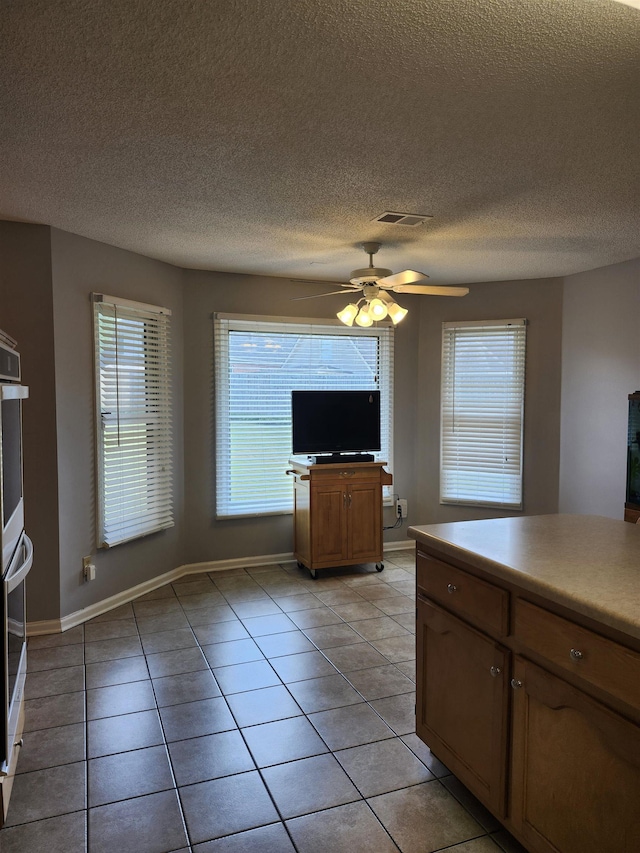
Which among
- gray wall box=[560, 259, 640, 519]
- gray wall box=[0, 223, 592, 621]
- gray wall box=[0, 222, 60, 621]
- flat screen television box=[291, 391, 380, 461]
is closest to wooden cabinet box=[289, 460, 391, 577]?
flat screen television box=[291, 391, 380, 461]

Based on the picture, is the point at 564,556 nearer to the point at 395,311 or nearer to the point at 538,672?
the point at 538,672

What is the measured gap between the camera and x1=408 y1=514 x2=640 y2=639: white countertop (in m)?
1.50

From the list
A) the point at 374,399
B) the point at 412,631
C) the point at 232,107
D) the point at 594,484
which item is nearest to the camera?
the point at 232,107

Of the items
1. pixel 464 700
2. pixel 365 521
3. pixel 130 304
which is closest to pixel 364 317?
pixel 130 304

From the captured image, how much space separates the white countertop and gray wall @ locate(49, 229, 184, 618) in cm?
240

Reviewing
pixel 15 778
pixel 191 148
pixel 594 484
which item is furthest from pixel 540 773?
pixel 594 484

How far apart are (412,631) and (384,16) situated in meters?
3.22

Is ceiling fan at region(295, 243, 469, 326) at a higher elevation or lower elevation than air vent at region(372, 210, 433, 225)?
lower

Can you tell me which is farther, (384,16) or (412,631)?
(412,631)

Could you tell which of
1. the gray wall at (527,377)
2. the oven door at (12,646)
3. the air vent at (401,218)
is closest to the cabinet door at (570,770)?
the oven door at (12,646)

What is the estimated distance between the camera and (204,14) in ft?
5.00

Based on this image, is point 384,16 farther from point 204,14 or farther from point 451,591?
point 451,591

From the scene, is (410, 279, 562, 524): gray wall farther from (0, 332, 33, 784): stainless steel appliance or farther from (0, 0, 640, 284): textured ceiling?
(0, 332, 33, 784): stainless steel appliance

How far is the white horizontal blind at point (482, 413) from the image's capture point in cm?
515
